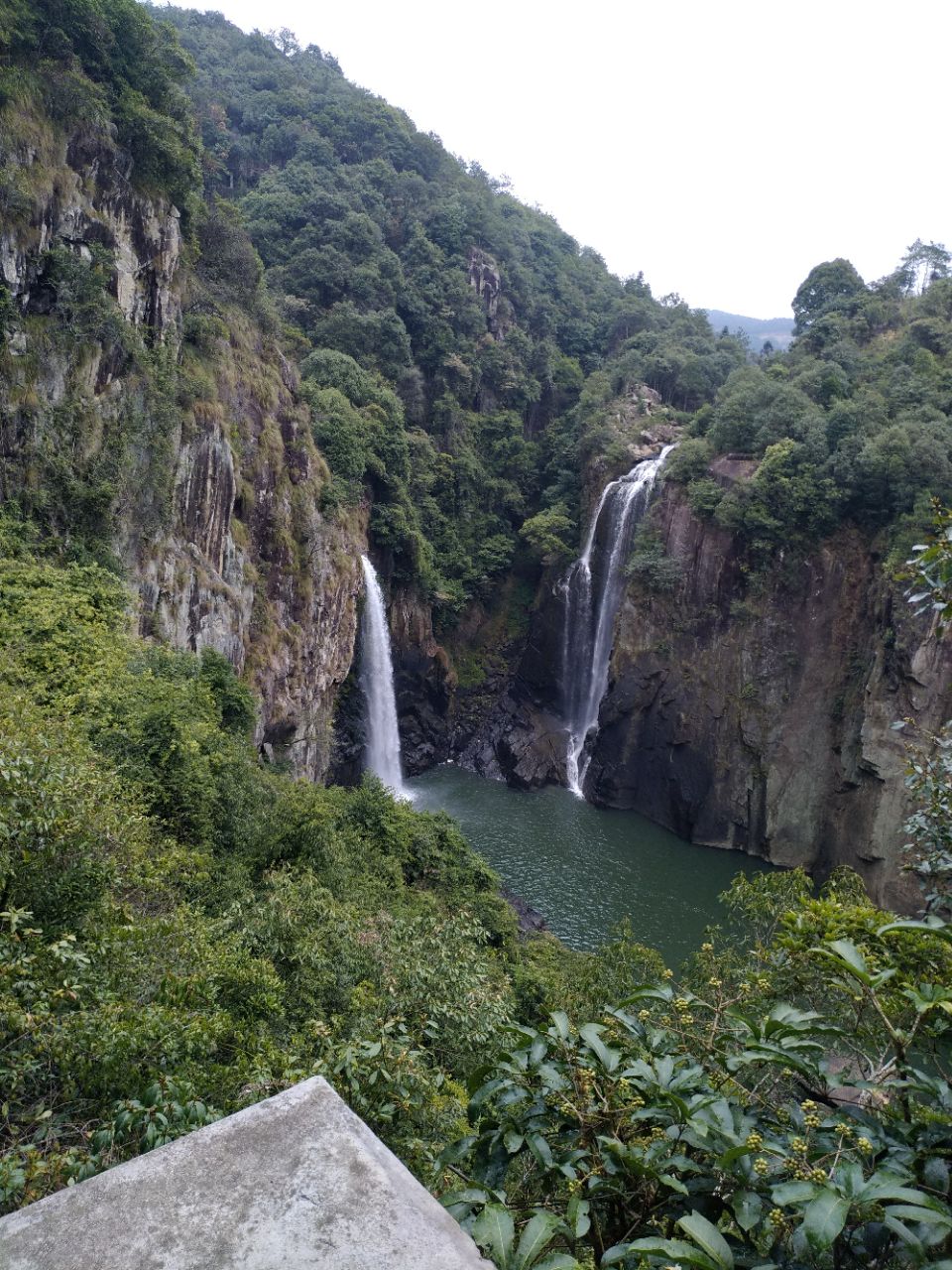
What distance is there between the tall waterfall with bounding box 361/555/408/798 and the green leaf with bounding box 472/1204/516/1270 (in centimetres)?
2380

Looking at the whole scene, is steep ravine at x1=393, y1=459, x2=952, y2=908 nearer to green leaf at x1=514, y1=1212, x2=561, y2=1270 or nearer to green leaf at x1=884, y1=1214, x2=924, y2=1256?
green leaf at x1=884, y1=1214, x2=924, y2=1256

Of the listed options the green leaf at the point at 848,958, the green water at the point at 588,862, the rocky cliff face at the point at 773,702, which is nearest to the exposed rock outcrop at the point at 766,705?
the rocky cliff face at the point at 773,702

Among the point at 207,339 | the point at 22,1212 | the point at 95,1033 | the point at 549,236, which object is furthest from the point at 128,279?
the point at 549,236

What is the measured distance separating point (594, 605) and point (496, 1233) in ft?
90.3

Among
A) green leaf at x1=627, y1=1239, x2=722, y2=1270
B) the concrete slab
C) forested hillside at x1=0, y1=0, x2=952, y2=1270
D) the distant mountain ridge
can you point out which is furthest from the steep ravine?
the distant mountain ridge

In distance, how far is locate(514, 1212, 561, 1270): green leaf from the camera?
1647 mm

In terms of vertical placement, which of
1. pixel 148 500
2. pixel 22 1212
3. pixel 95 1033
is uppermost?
pixel 148 500

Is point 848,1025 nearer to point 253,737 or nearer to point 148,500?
point 148,500

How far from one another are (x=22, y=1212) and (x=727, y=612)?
81.7 ft

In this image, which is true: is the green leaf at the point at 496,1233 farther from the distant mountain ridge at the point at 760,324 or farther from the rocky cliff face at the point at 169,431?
the distant mountain ridge at the point at 760,324

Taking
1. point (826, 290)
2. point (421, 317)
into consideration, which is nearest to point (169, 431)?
point (421, 317)

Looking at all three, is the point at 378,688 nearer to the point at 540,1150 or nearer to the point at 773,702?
the point at 773,702

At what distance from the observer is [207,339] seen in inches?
715

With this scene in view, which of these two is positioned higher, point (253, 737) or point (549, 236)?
point (549, 236)
